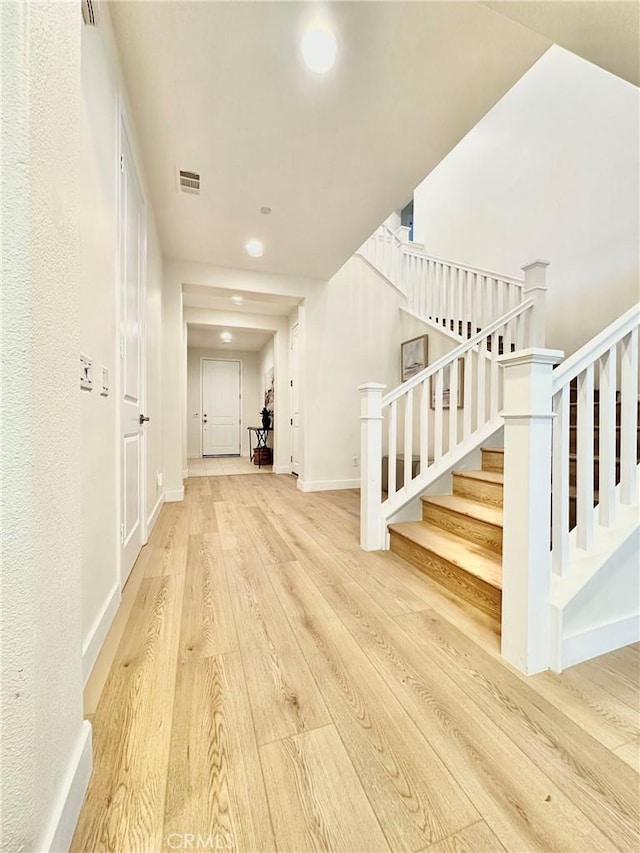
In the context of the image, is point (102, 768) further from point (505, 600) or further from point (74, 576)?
point (505, 600)

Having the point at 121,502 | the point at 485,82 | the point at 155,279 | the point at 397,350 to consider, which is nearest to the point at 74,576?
the point at 121,502

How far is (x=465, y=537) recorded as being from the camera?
199 cm

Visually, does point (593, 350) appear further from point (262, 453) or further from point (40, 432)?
A: point (262, 453)

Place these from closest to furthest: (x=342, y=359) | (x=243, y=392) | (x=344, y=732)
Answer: (x=344, y=732) < (x=342, y=359) < (x=243, y=392)

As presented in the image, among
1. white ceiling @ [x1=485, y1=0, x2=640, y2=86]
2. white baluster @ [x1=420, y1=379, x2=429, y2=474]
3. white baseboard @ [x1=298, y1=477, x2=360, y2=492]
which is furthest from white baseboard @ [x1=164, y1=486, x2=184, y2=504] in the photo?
white ceiling @ [x1=485, y1=0, x2=640, y2=86]

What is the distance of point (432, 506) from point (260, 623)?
1328mm

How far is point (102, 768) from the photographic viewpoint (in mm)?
816

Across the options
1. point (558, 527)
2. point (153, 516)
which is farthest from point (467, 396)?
point (153, 516)

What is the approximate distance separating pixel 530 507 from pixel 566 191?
3816 millimetres

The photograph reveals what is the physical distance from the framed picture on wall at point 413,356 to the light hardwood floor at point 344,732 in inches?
111

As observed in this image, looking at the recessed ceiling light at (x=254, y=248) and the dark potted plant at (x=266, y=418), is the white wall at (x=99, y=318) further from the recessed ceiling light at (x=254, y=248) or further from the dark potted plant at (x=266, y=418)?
the dark potted plant at (x=266, y=418)

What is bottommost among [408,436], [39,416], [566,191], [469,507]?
[469,507]

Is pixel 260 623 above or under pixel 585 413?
under

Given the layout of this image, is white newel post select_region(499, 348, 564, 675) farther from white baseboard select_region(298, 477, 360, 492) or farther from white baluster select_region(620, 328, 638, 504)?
white baseboard select_region(298, 477, 360, 492)
